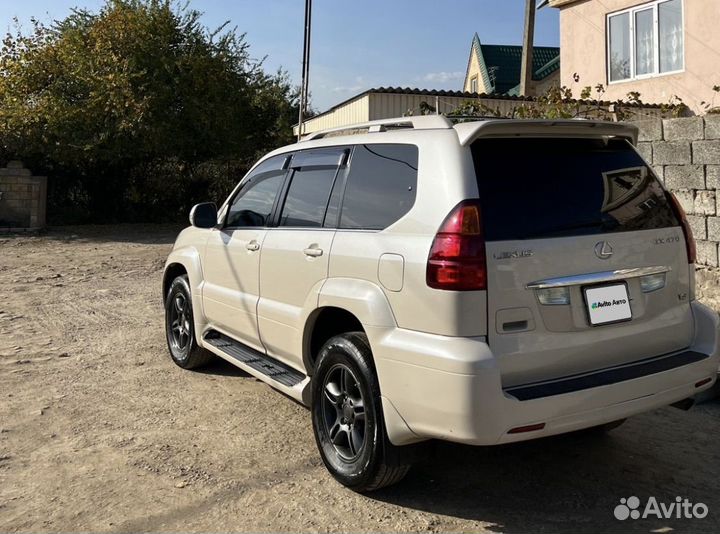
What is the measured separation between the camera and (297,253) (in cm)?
398

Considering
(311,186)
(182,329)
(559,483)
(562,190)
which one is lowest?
(559,483)

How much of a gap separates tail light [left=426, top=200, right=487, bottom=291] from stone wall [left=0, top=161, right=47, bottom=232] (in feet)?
51.6

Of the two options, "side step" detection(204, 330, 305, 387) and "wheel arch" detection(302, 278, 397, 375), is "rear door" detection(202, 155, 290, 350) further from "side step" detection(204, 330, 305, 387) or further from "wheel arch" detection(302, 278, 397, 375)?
"wheel arch" detection(302, 278, 397, 375)

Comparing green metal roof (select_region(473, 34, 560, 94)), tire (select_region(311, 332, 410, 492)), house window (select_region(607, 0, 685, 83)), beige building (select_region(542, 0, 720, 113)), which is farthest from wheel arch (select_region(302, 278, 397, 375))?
green metal roof (select_region(473, 34, 560, 94))

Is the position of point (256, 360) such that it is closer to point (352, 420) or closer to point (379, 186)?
point (352, 420)

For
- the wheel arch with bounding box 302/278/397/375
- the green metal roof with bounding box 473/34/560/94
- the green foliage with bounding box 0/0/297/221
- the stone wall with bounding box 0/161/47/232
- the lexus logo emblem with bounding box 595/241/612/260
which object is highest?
the green metal roof with bounding box 473/34/560/94

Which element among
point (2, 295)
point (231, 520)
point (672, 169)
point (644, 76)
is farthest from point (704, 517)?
point (644, 76)

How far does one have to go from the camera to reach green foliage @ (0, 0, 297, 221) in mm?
16172

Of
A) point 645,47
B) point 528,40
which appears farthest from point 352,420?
point 528,40

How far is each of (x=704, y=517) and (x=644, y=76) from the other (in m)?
11.7

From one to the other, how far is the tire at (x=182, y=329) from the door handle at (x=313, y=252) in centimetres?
205

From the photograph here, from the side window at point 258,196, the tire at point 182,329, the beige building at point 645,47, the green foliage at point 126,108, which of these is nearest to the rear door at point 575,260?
the side window at point 258,196

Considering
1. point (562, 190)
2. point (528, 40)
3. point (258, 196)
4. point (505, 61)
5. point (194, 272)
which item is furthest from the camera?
point (505, 61)

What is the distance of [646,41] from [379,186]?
11811mm
